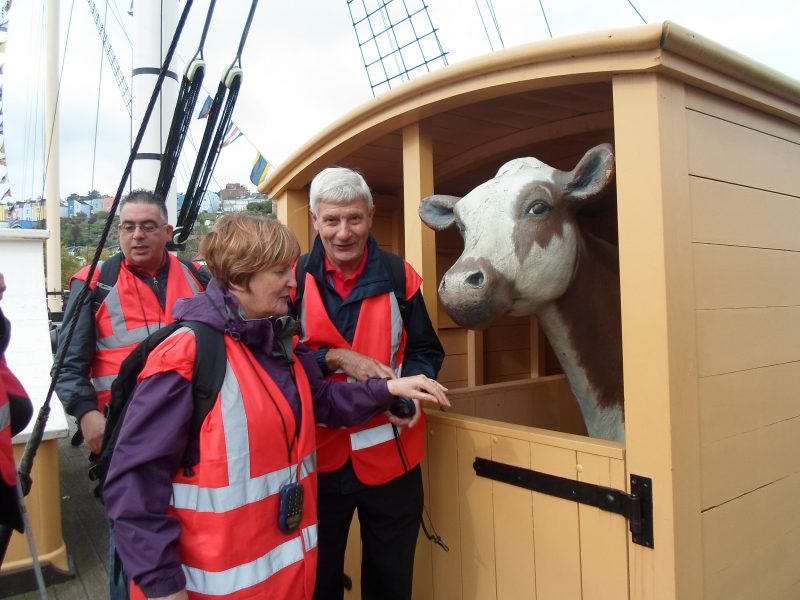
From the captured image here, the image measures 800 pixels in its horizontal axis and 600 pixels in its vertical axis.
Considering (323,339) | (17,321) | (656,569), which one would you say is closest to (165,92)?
(17,321)

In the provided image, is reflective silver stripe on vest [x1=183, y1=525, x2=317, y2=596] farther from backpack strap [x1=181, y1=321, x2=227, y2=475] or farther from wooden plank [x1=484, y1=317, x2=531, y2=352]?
wooden plank [x1=484, y1=317, x2=531, y2=352]

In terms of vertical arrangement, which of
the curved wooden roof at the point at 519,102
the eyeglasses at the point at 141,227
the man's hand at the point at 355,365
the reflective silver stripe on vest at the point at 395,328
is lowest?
the man's hand at the point at 355,365

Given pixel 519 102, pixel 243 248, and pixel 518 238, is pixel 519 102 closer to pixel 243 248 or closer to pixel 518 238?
pixel 518 238

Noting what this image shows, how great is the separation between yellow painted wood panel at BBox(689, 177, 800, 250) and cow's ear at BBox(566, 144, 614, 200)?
0.29 m

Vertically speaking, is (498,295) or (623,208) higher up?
(623,208)

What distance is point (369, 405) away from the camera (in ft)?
5.62

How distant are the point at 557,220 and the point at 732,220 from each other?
1.73ft

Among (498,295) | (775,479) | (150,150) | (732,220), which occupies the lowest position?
(775,479)

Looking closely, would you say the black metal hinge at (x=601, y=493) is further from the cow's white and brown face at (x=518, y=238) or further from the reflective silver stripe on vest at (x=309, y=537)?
the reflective silver stripe on vest at (x=309, y=537)

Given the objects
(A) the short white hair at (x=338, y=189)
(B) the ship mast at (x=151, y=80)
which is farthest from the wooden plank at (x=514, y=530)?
(B) the ship mast at (x=151, y=80)

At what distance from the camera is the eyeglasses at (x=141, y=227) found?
2.46 meters

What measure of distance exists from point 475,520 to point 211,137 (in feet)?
8.40

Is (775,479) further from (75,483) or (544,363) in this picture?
(75,483)

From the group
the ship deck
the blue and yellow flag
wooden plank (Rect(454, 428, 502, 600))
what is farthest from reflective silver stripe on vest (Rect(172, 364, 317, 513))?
the blue and yellow flag
